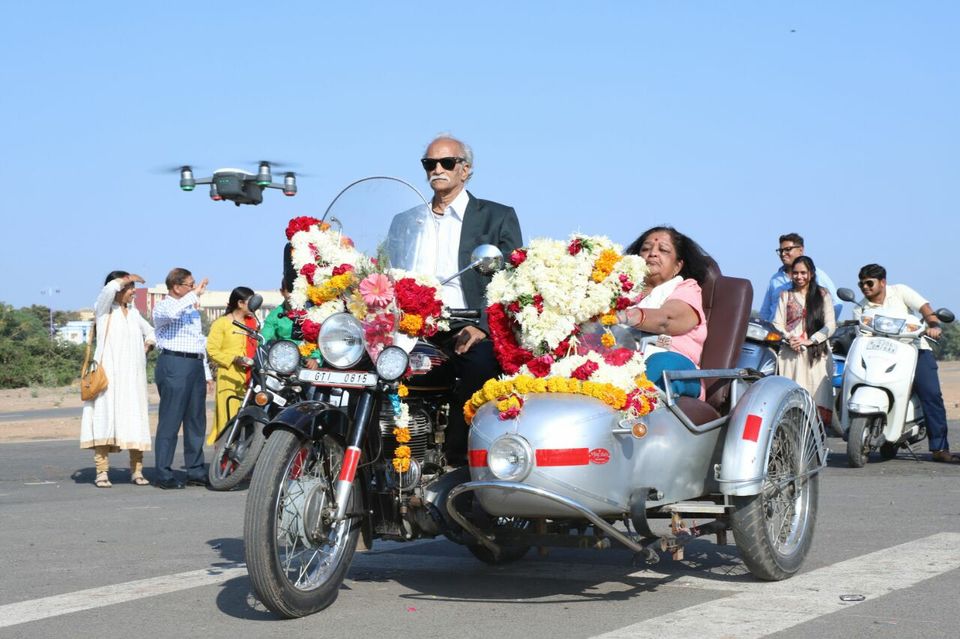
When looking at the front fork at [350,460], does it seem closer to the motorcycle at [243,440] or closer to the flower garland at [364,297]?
the flower garland at [364,297]

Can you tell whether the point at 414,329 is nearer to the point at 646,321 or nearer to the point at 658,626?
the point at 646,321

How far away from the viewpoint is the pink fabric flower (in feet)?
19.5

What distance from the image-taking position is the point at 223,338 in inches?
515

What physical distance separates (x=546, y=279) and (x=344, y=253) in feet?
3.22

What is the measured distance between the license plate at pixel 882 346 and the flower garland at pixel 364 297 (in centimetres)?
757

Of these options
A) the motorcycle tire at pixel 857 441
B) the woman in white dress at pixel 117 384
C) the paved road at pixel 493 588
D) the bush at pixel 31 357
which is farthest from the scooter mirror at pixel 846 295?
the bush at pixel 31 357

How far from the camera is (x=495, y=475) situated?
557 cm

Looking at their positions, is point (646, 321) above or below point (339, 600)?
above

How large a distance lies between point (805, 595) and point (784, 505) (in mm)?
786

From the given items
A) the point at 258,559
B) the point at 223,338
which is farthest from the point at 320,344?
the point at 223,338

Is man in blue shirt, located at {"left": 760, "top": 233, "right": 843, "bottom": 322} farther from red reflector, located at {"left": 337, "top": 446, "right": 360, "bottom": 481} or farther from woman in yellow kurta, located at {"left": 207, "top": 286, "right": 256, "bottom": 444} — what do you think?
red reflector, located at {"left": 337, "top": 446, "right": 360, "bottom": 481}

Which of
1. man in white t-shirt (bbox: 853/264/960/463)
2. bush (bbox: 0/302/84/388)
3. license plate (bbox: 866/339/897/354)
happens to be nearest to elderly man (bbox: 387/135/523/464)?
license plate (bbox: 866/339/897/354)

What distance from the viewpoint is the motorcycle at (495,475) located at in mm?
5535

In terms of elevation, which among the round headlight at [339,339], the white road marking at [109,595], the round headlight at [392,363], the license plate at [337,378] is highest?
the round headlight at [339,339]
